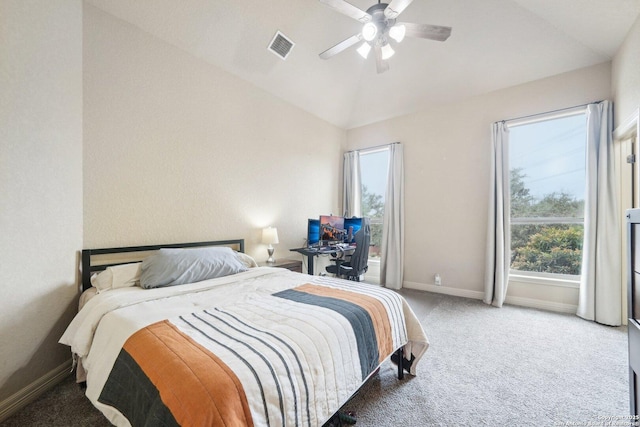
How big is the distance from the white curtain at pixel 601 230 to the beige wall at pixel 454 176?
45cm

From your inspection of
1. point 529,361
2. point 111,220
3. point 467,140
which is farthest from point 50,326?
point 467,140

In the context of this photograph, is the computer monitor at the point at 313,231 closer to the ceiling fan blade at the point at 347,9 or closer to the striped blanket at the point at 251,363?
the striped blanket at the point at 251,363

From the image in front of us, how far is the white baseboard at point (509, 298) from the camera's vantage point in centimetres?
312

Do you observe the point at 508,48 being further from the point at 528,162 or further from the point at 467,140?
the point at 528,162

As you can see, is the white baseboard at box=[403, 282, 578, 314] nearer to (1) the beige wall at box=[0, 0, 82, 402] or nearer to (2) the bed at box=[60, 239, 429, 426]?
(2) the bed at box=[60, 239, 429, 426]

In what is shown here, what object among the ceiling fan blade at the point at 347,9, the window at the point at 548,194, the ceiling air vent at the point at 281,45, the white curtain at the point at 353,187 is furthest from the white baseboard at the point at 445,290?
the ceiling air vent at the point at 281,45

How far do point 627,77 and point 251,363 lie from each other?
4.09m

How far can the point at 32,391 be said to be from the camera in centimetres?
168

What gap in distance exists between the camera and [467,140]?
12.4 ft

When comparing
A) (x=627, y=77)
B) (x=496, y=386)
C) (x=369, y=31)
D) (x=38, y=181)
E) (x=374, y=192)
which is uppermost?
(x=369, y=31)

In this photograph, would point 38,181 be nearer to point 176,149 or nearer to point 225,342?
point 176,149

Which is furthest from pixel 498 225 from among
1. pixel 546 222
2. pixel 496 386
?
pixel 496 386

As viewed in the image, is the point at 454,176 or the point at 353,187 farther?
the point at 353,187

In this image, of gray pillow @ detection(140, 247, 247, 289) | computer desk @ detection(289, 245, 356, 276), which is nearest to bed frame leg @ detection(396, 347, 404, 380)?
gray pillow @ detection(140, 247, 247, 289)
